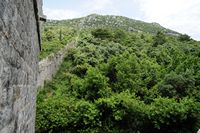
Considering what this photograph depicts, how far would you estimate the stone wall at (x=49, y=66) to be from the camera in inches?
781

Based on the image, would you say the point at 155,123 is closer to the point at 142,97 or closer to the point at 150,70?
the point at 142,97

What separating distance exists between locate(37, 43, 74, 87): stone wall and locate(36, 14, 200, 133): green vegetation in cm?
55

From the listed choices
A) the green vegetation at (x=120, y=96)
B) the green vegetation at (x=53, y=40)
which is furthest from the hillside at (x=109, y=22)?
the green vegetation at (x=120, y=96)

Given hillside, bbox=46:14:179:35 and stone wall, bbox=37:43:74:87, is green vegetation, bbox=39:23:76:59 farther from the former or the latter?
hillside, bbox=46:14:179:35

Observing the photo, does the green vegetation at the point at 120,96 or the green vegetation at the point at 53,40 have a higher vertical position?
the green vegetation at the point at 53,40

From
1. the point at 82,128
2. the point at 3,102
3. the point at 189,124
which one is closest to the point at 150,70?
the point at 189,124

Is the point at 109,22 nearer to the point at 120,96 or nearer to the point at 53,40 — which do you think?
the point at 53,40

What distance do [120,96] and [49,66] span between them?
7098 millimetres

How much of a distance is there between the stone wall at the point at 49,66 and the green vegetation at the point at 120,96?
1.79 ft

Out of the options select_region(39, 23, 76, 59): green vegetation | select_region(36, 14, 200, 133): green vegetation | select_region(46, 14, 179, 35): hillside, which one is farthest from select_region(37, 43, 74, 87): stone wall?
select_region(46, 14, 179, 35): hillside

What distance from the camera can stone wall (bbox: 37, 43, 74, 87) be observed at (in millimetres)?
19844

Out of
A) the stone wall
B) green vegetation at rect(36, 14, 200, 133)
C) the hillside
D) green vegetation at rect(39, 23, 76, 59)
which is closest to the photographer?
green vegetation at rect(36, 14, 200, 133)

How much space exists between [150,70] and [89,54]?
19.7ft

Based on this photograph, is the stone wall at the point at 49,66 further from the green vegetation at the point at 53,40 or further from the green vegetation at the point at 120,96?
the green vegetation at the point at 120,96
